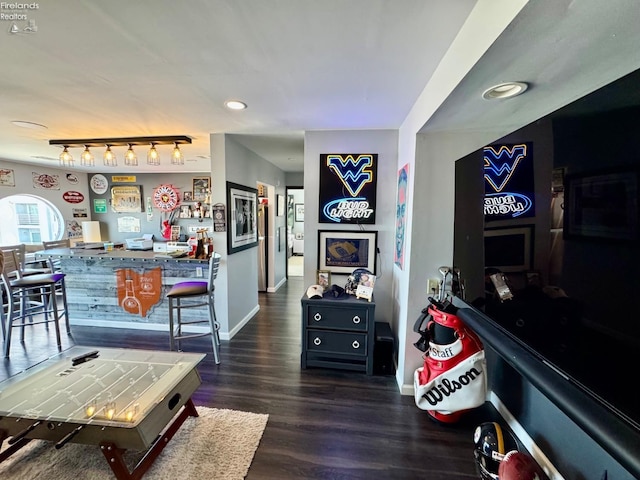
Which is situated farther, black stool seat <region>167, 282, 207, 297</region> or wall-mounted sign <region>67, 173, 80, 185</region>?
wall-mounted sign <region>67, 173, 80, 185</region>

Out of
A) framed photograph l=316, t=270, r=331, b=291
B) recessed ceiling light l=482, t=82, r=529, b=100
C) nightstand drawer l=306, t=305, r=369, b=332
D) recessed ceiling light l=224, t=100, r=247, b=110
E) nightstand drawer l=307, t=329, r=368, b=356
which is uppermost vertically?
recessed ceiling light l=224, t=100, r=247, b=110

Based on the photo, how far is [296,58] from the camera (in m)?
1.49

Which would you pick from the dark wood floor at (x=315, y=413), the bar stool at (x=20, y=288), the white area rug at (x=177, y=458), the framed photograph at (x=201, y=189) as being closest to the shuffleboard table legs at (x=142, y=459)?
the white area rug at (x=177, y=458)

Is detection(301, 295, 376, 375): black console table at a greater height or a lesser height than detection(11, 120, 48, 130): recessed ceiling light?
lesser

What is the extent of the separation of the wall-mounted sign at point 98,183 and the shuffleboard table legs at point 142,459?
22.0ft

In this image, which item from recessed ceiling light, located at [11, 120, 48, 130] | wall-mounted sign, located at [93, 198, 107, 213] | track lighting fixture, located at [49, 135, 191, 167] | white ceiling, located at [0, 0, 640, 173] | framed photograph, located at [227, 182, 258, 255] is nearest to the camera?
white ceiling, located at [0, 0, 640, 173]

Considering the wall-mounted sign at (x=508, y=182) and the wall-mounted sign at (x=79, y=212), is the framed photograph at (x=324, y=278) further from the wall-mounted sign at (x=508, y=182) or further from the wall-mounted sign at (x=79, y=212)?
the wall-mounted sign at (x=79, y=212)

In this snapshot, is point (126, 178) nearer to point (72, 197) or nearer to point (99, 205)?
point (99, 205)

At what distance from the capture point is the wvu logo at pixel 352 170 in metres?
2.85

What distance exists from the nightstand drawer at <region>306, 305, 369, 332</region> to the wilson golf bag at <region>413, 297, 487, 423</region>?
0.73 m

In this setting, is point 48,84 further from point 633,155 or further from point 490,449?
point 490,449

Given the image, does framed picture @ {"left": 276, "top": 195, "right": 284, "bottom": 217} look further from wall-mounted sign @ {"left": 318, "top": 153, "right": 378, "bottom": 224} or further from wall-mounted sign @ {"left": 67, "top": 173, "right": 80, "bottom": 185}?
wall-mounted sign @ {"left": 67, "top": 173, "right": 80, "bottom": 185}

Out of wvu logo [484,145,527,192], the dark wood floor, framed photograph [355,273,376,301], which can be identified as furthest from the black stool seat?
wvu logo [484,145,527,192]

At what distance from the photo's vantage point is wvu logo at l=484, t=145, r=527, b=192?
3.97ft
